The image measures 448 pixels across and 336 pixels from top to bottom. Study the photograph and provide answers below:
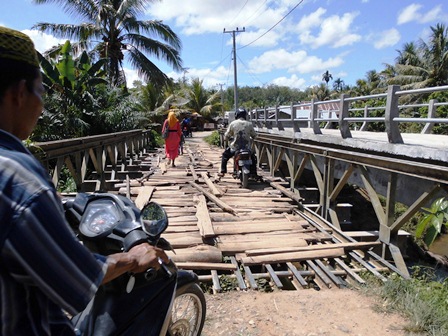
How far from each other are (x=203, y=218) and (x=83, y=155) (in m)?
3.68

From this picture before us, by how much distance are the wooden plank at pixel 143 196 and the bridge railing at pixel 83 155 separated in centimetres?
114

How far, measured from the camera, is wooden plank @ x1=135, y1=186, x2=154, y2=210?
22.7ft

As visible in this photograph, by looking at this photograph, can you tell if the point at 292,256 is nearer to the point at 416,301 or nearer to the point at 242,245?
the point at 242,245

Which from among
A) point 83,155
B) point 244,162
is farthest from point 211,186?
point 83,155

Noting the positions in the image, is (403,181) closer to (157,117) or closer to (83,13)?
(83,13)

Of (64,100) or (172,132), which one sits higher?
(64,100)

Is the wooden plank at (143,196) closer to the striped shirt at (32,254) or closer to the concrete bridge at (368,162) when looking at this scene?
the concrete bridge at (368,162)

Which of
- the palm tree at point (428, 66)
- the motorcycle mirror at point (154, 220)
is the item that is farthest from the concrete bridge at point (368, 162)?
→ the palm tree at point (428, 66)

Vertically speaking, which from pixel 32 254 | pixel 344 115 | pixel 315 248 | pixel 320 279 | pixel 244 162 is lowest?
pixel 320 279

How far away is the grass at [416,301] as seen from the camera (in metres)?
3.19

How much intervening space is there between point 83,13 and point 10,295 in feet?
63.3

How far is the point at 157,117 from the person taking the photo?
1110 inches

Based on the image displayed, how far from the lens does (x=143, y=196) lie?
738cm

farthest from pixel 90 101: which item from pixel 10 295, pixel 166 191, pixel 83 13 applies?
pixel 10 295
